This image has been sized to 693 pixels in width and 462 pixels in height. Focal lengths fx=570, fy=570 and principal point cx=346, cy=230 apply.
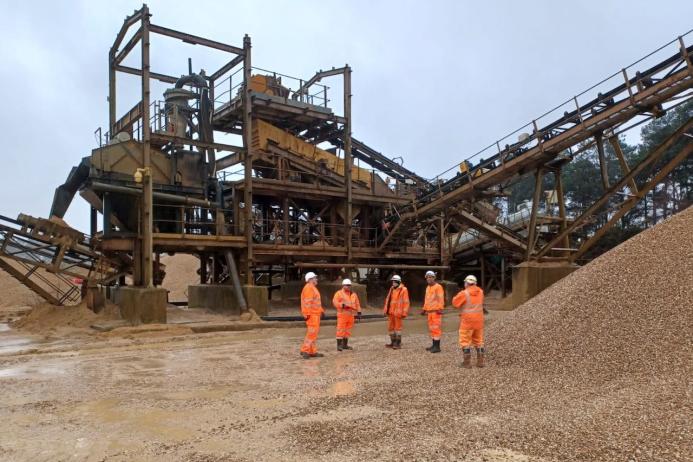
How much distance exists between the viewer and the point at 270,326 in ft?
51.3

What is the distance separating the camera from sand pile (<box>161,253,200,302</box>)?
1393 inches

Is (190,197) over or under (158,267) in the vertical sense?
over

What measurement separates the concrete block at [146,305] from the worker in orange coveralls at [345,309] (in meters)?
5.95

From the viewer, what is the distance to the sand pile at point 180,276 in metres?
35.4

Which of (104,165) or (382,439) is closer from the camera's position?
(382,439)

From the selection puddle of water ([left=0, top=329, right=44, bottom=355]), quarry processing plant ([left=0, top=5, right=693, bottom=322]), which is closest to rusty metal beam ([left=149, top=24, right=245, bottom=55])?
quarry processing plant ([left=0, top=5, right=693, bottom=322])

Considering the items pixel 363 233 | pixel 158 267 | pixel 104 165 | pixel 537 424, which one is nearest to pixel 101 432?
pixel 537 424

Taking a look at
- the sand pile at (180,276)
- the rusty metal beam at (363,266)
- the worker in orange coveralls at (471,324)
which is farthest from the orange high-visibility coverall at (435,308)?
the sand pile at (180,276)

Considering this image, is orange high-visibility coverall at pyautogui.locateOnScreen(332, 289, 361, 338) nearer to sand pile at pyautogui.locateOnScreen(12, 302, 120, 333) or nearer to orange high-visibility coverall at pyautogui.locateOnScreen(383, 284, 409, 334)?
orange high-visibility coverall at pyautogui.locateOnScreen(383, 284, 409, 334)

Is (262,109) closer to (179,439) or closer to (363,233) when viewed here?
(363,233)

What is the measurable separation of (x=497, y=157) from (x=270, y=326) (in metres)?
8.36

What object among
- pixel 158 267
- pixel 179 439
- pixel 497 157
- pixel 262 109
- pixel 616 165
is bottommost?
pixel 179 439

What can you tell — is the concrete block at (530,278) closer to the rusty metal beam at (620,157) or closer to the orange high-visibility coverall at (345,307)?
the rusty metal beam at (620,157)

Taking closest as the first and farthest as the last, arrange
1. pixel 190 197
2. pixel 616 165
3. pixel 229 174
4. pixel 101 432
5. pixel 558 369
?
pixel 101 432, pixel 558 369, pixel 190 197, pixel 229 174, pixel 616 165
